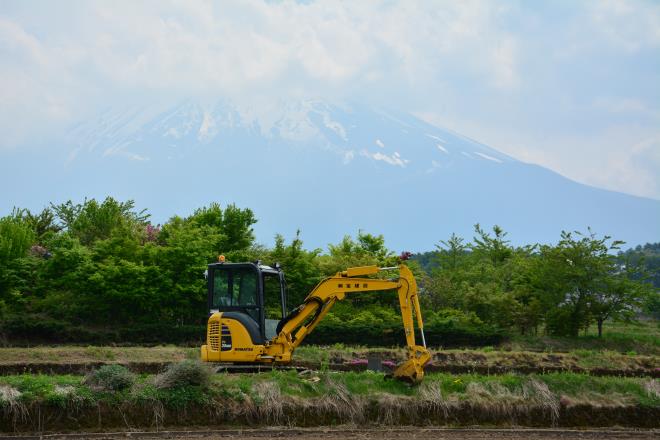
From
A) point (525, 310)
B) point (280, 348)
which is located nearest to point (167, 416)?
point (280, 348)

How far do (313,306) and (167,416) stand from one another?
13.8 feet

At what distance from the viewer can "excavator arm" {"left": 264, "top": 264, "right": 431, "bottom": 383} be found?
15.9m

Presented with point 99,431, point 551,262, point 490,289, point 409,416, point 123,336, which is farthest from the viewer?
point 490,289

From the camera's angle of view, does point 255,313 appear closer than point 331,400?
No

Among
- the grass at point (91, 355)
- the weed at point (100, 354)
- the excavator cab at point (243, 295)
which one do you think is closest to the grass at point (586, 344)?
the grass at point (91, 355)

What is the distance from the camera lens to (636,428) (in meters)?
16.0

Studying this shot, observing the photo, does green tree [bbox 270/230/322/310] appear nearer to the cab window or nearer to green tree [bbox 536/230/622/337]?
green tree [bbox 536/230/622/337]

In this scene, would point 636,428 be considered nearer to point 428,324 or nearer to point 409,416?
point 409,416

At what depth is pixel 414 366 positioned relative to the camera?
51.9 ft

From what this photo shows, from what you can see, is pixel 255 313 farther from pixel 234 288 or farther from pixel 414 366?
pixel 414 366

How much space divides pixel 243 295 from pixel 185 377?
321 cm

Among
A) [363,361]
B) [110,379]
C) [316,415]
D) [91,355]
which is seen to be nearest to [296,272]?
[363,361]

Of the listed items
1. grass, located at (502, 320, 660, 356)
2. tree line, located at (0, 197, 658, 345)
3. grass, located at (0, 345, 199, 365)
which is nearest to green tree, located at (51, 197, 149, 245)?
tree line, located at (0, 197, 658, 345)

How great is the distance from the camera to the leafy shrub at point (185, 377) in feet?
50.1
